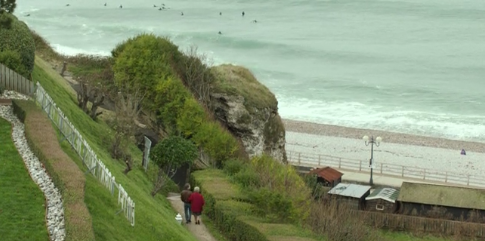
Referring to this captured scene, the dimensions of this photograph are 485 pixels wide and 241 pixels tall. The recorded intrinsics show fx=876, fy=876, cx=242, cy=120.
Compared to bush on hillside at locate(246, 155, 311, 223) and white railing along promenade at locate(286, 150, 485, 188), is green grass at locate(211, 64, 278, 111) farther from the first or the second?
bush on hillside at locate(246, 155, 311, 223)

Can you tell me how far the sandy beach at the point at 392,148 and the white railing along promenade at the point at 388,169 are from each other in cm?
174

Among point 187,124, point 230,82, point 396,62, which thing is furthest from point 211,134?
point 396,62

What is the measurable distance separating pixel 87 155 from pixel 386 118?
166 ft

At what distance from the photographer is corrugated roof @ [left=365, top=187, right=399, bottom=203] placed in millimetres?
35344

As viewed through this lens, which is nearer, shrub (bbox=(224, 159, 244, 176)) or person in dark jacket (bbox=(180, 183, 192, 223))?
person in dark jacket (bbox=(180, 183, 192, 223))

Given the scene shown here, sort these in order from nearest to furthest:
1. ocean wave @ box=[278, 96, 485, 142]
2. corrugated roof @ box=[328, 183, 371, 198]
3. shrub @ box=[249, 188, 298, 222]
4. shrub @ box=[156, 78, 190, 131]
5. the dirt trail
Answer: the dirt trail
shrub @ box=[249, 188, 298, 222]
corrugated roof @ box=[328, 183, 371, 198]
shrub @ box=[156, 78, 190, 131]
ocean wave @ box=[278, 96, 485, 142]

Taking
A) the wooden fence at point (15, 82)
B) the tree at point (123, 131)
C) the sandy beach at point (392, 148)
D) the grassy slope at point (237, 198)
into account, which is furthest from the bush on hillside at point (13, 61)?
the sandy beach at point (392, 148)

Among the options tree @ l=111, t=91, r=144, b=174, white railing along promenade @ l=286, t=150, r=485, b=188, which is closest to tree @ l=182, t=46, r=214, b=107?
tree @ l=111, t=91, r=144, b=174

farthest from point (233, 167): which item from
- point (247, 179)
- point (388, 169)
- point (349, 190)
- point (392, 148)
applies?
point (392, 148)

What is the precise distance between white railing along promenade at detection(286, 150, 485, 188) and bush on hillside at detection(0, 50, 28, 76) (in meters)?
20.6

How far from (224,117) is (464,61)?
60.8m

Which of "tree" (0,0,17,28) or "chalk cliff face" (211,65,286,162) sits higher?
"tree" (0,0,17,28)

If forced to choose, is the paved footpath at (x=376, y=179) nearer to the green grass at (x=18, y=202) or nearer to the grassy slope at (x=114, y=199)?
the grassy slope at (x=114, y=199)

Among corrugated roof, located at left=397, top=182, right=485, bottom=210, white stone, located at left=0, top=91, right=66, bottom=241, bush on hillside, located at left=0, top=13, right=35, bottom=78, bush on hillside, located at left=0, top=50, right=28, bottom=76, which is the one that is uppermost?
bush on hillside, located at left=0, top=13, right=35, bottom=78
